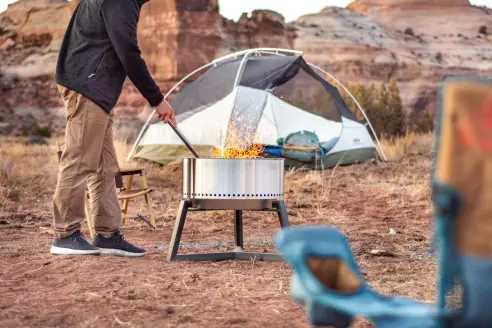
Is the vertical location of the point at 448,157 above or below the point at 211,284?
above

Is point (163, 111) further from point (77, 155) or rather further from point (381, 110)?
point (381, 110)

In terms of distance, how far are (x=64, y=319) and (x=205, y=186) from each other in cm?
151

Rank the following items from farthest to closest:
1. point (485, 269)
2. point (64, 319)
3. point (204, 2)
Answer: point (204, 2)
point (64, 319)
point (485, 269)

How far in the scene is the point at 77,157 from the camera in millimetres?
5059

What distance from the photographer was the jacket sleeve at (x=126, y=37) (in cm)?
491

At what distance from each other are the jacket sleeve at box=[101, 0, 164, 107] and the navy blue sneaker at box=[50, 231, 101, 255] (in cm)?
110

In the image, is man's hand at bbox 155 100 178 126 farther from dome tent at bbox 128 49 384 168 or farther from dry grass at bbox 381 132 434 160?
dry grass at bbox 381 132 434 160

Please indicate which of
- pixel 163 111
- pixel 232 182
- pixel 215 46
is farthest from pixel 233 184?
pixel 215 46

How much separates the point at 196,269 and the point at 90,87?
1.36m

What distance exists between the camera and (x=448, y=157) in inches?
80.1

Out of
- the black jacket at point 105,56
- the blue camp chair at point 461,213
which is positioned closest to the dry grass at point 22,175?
the black jacket at point 105,56

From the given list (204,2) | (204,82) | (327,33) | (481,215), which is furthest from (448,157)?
(327,33)

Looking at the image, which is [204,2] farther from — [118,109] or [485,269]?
[485,269]

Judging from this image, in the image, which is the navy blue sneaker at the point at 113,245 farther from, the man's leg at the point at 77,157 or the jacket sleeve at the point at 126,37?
the jacket sleeve at the point at 126,37
